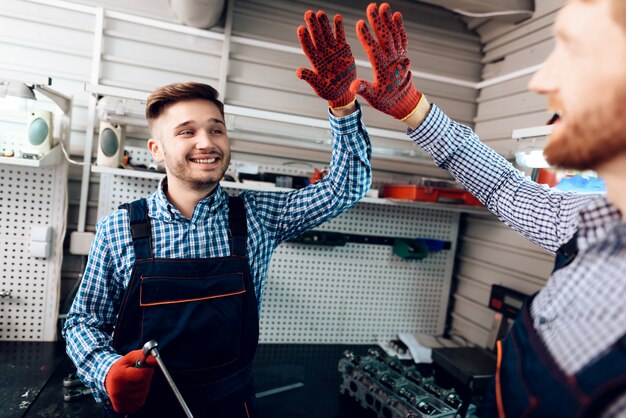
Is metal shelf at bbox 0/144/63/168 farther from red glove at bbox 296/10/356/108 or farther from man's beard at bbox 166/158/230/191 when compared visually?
red glove at bbox 296/10/356/108

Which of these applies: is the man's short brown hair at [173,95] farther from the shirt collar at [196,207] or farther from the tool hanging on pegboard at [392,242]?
the tool hanging on pegboard at [392,242]

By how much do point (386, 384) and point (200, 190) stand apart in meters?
1.16

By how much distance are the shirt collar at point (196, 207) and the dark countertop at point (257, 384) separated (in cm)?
89

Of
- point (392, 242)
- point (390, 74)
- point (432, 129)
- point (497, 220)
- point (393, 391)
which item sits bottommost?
point (393, 391)

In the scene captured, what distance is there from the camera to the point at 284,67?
90.4 inches

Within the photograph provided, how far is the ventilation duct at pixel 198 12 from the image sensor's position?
1890 mm

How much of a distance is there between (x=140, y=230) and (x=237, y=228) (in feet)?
0.96

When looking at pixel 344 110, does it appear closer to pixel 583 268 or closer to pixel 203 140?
pixel 203 140

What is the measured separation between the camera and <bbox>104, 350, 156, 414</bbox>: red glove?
933 mm

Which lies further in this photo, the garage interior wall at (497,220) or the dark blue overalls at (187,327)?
the garage interior wall at (497,220)

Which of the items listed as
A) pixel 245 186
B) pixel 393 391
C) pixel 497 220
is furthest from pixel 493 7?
pixel 393 391

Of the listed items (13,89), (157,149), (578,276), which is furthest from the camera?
(13,89)

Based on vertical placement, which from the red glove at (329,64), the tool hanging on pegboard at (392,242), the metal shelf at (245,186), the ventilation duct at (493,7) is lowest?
the tool hanging on pegboard at (392,242)

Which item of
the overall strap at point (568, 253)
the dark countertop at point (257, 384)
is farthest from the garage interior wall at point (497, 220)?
the overall strap at point (568, 253)
